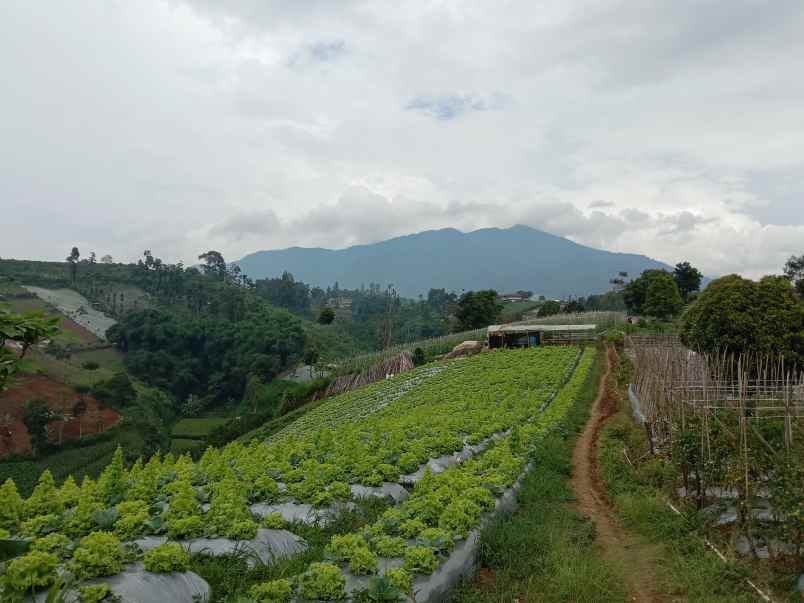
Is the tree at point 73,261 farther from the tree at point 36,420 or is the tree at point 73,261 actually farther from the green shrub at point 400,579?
the green shrub at point 400,579

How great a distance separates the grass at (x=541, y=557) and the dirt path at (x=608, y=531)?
0.60ft

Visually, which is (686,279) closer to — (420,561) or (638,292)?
(638,292)

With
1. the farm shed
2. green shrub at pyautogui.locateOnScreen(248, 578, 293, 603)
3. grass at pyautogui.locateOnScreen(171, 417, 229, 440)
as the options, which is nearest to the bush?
green shrub at pyautogui.locateOnScreen(248, 578, 293, 603)

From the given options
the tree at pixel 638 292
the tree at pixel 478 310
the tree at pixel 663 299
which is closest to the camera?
the tree at pixel 663 299

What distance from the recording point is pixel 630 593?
5879 mm

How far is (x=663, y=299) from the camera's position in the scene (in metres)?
42.0

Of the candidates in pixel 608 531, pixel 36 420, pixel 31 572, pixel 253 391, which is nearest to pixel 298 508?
pixel 31 572

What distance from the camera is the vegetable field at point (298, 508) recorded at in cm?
466

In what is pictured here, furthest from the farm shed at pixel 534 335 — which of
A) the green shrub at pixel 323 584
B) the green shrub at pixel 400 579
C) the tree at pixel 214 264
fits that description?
the tree at pixel 214 264

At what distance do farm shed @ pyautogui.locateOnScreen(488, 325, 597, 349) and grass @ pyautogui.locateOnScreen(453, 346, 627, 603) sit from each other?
1140 inches

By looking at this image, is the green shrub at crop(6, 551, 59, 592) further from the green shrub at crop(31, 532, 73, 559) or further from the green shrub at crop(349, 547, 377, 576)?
the green shrub at crop(349, 547, 377, 576)

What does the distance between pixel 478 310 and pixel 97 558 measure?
49518mm

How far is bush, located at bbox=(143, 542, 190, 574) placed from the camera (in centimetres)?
461

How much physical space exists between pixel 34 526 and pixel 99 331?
73.7m
